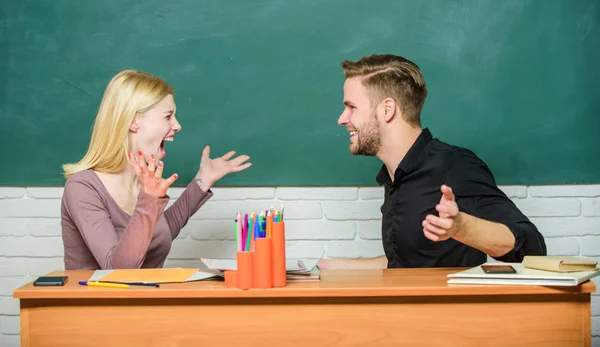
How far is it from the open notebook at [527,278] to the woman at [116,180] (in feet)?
3.12

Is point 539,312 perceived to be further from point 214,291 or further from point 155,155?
point 155,155

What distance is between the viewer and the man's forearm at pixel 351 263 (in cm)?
239

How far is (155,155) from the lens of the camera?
7.99 ft

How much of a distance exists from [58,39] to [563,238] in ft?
7.95

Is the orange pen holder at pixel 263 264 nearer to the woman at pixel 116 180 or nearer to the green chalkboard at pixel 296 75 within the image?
the woman at pixel 116 180

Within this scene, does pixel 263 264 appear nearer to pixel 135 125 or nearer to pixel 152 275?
pixel 152 275

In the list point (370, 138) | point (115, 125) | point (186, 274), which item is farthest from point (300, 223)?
point (186, 274)

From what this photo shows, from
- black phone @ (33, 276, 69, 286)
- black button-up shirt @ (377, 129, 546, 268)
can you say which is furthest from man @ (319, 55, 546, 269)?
black phone @ (33, 276, 69, 286)

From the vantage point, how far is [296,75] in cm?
294

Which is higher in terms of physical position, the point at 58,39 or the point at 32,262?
the point at 58,39

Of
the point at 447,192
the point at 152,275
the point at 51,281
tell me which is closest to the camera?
the point at 447,192

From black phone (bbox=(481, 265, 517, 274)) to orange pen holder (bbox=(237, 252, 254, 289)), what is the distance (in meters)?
0.59

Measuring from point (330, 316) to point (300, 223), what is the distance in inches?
51.9

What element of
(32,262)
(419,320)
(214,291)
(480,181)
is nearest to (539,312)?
(419,320)
